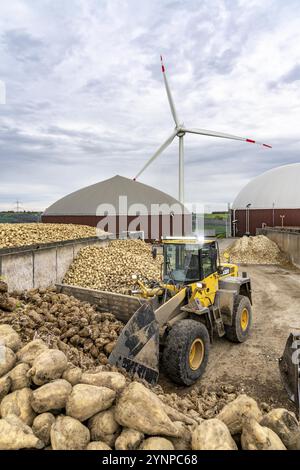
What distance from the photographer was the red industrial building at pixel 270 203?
132 feet

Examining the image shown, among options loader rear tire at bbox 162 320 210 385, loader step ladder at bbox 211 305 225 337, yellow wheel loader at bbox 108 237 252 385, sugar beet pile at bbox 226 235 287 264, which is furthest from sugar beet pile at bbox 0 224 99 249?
sugar beet pile at bbox 226 235 287 264

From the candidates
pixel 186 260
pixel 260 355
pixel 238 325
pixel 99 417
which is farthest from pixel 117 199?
pixel 99 417

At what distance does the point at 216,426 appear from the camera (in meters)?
3.78

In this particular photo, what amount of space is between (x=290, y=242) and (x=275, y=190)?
19.8 meters

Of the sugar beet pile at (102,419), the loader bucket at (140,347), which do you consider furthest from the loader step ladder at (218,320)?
the sugar beet pile at (102,419)

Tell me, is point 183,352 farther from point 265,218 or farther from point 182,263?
point 265,218

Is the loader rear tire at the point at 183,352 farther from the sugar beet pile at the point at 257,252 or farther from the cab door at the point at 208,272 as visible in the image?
the sugar beet pile at the point at 257,252

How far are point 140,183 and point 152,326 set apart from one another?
31.3 m

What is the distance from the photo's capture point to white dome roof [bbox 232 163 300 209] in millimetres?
40719

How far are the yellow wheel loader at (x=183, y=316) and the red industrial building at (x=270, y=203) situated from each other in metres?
33.2

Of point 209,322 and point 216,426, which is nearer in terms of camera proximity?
point 216,426
